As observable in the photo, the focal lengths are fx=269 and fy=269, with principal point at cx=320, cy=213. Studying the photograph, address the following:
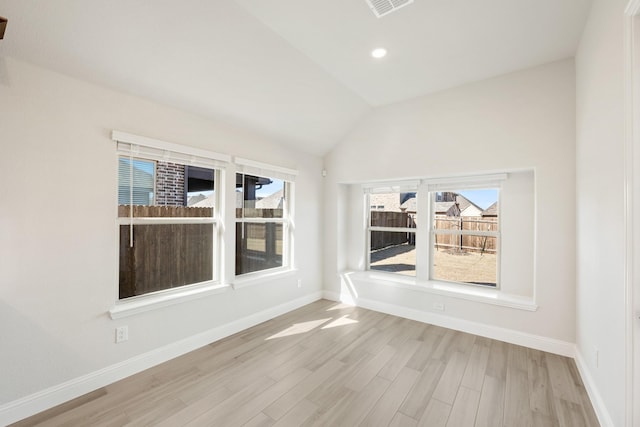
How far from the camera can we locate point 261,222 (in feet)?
12.3

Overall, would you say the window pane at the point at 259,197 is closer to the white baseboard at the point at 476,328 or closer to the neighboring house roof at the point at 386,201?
the neighboring house roof at the point at 386,201

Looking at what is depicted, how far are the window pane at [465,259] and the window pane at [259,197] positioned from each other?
7.79 feet

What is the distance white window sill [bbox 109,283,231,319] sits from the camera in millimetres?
2334

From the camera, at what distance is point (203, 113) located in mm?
2889

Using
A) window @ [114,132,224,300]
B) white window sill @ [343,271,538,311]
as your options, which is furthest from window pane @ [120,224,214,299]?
white window sill @ [343,271,538,311]

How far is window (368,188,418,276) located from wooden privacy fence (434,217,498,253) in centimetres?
38

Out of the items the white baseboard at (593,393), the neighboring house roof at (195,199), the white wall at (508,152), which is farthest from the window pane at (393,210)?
the neighboring house roof at (195,199)

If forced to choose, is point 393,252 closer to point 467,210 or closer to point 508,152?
point 467,210

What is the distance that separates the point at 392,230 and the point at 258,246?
211 centimetres

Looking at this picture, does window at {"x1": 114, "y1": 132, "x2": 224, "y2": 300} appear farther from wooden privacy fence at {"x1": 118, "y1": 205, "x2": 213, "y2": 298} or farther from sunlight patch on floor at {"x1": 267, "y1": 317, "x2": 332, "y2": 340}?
sunlight patch on floor at {"x1": 267, "y1": 317, "x2": 332, "y2": 340}

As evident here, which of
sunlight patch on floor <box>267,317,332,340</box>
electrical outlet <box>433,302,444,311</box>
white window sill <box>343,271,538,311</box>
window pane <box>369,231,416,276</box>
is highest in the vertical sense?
window pane <box>369,231,416,276</box>

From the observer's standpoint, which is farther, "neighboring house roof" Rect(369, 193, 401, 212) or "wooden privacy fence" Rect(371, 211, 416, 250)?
"neighboring house roof" Rect(369, 193, 401, 212)

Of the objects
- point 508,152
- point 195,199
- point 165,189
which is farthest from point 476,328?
point 165,189

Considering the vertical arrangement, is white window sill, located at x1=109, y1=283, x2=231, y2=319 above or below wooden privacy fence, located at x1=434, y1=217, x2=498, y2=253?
below
